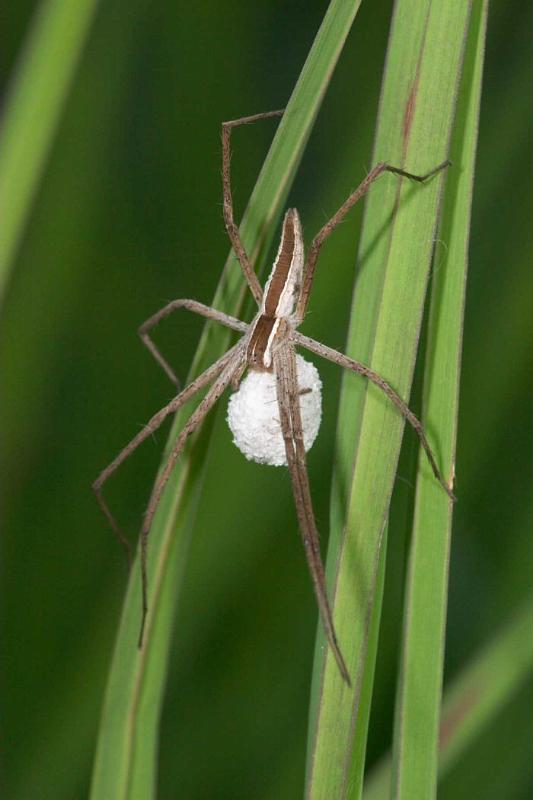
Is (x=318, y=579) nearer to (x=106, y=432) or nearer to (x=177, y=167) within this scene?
(x=106, y=432)

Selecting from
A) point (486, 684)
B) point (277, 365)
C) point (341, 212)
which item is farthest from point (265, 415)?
point (486, 684)

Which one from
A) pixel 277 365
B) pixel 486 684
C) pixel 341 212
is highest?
pixel 341 212

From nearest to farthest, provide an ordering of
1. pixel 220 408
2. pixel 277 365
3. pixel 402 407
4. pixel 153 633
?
1. pixel 402 407
2. pixel 153 633
3. pixel 277 365
4. pixel 220 408

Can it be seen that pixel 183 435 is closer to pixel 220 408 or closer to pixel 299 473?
pixel 299 473

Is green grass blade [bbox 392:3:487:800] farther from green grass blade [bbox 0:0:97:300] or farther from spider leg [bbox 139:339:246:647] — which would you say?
green grass blade [bbox 0:0:97:300]

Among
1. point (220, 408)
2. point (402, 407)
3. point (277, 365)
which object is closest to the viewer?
point (402, 407)

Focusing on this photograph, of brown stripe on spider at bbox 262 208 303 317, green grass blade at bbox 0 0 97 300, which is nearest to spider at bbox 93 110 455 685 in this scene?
brown stripe on spider at bbox 262 208 303 317

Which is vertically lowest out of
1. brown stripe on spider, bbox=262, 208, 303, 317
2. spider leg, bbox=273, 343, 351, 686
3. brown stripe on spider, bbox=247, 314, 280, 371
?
spider leg, bbox=273, 343, 351, 686
